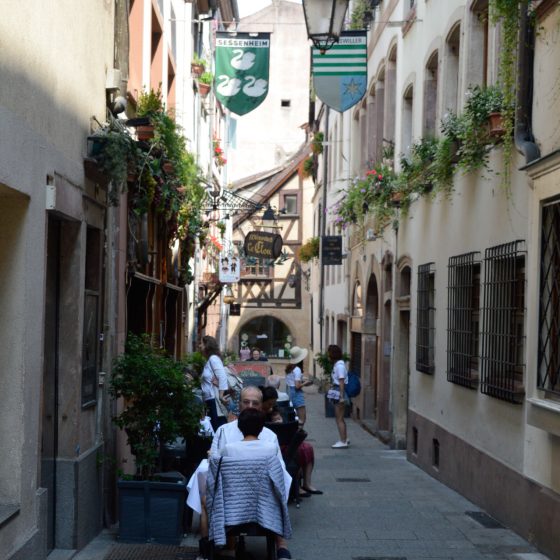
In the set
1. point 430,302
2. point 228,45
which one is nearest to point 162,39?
point 228,45

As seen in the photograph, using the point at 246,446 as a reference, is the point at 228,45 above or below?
above

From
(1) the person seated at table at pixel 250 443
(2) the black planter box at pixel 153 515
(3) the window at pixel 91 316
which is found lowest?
(2) the black planter box at pixel 153 515

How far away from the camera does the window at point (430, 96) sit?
1634 centimetres

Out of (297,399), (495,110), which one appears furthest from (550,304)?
(297,399)

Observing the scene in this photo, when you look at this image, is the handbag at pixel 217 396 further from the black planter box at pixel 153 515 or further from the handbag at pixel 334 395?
the black planter box at pixel 153 515

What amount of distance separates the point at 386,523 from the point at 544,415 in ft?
8.28

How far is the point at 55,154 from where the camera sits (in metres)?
7.95

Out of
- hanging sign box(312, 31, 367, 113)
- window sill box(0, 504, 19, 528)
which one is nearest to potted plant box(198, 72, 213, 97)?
hanging sign box(312, 31, 367, 113)

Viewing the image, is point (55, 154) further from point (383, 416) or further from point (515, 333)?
point (383, 416)

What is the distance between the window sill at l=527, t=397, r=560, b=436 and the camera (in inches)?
342

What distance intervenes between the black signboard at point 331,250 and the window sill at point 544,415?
1891 centimetres

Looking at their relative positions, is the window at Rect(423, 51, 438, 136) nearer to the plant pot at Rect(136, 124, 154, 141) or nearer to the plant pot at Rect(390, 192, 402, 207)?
the plant pot at Rect(390, 192, 402, 207)

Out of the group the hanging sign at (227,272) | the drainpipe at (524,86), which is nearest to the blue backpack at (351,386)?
the hanging sign at (227,272)

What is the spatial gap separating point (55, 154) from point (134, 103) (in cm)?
424
